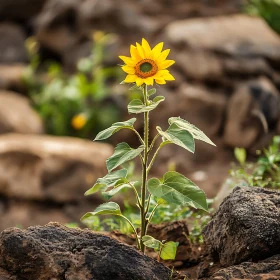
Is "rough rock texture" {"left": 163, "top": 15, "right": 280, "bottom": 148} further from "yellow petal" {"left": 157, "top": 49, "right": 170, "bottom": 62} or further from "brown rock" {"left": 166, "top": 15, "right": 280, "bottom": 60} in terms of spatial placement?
"yellow petal" {"left": 157, "top": 49, "right": 170, "bottom": 62}

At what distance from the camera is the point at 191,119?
836cm

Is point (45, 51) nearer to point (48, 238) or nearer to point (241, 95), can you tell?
point (241, 95)

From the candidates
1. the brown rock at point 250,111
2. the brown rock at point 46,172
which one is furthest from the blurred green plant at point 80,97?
the brown rock at point 250,111

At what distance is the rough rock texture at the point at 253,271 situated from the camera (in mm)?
2127

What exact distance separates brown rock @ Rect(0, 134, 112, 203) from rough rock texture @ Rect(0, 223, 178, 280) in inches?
207

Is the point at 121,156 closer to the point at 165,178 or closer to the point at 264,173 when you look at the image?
the point at 165,178

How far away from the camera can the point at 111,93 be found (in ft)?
30.4

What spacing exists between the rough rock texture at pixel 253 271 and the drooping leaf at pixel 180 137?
0.44 m

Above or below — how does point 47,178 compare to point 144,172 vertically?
below

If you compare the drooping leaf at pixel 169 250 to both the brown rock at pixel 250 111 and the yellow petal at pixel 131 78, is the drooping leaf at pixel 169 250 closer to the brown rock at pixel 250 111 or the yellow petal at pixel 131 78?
the yellow petal at pixel 131 78

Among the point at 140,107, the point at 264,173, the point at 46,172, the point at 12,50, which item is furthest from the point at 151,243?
the point at 12,50

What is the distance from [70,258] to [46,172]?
543 centimetres

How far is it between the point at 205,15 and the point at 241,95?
6.07ft

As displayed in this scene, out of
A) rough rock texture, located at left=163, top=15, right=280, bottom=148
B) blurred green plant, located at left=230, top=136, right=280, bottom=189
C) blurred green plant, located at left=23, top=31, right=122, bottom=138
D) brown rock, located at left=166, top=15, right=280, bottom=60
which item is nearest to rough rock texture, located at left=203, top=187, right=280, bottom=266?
blurred green plant, located at left=230, top=136, right=280, bottom=189
